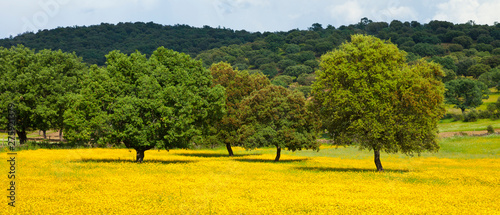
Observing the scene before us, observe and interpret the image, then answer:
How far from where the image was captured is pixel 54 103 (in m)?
68.1

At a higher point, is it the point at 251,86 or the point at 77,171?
the point at 251,86

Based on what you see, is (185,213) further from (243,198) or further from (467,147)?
(467,147)

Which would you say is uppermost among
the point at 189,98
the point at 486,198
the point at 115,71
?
the point at 115,71

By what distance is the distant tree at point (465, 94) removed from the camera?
149000 millimetres

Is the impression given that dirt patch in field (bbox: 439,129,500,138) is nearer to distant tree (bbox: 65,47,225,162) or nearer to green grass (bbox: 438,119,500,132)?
green grass (bbox: 438,119,500,132)

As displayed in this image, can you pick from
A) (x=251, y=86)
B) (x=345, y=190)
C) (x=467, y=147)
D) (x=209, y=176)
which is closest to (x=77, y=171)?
(x=209, y=176)

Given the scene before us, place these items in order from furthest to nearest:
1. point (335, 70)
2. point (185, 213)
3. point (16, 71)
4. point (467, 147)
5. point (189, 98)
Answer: point (467, 147), point (16, 71), point (189, 98), point (335, 70), point (185, 213)

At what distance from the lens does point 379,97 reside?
4103 centimetres

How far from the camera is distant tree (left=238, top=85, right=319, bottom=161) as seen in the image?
5266 centimetres

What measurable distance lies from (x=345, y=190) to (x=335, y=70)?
51.1 feet

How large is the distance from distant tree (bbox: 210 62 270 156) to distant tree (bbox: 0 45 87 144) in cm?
2343

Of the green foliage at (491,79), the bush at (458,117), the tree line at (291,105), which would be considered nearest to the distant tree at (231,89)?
the tree line at (291,105)

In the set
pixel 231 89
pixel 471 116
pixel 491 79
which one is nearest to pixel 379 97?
pixel 231 89

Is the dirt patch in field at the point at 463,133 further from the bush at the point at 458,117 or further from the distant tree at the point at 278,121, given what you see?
the distant tree at the point at 278,121
